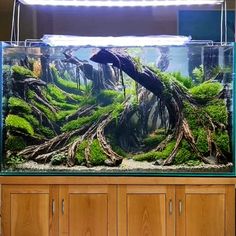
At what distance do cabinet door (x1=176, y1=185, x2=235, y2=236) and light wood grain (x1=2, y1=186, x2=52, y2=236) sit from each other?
98cm

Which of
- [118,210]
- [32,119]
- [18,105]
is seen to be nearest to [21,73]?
[18,105]

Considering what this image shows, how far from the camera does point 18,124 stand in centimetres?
254

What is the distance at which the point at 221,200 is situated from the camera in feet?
8.20

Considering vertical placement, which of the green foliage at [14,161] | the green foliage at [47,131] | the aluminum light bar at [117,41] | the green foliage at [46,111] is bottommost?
the green foliage at [14,161]

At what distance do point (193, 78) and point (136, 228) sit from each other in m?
1.16

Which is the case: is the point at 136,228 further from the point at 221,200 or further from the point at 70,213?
the point at 221,200

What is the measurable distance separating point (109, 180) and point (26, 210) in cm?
65

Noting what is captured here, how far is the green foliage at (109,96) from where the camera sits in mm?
2527

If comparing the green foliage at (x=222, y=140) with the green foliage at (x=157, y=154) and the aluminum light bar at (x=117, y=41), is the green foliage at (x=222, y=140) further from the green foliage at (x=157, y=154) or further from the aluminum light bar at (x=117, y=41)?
the aluminum light bar at (x=117, y=41)

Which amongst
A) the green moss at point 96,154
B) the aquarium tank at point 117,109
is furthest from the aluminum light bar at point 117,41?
the green moss at point 96,154

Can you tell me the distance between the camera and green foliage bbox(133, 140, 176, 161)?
2508mm

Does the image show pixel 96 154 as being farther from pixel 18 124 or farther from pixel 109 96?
pixel 18 124

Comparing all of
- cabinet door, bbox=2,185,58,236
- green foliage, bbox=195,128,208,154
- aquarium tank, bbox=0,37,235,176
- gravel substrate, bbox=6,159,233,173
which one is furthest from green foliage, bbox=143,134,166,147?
cabinet door, bbox=2,185,58,236

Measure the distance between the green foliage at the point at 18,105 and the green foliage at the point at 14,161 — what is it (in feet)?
1.12
